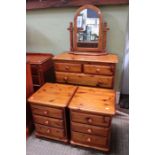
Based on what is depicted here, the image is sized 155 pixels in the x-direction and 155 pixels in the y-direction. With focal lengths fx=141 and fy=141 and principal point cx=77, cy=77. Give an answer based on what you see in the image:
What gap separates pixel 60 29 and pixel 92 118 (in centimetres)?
132

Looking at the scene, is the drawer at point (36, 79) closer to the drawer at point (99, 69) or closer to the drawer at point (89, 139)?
the drawer at point (99, 69)

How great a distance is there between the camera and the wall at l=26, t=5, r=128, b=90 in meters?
1.75

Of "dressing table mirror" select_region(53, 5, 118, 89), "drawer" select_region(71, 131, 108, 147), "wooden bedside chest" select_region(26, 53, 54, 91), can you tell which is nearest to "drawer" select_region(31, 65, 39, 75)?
"wooden bedside chest" select_region(26, 53, 54, 91)

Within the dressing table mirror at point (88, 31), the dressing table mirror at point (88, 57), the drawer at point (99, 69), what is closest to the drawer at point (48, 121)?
the dressing table mirror at point (88, 57)

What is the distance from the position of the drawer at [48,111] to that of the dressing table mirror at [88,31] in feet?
2.72

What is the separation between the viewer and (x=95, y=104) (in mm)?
1304

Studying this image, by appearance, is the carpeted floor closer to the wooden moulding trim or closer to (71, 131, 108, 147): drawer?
(71, 131, 108, 147): drawer

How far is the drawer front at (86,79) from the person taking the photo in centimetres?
162

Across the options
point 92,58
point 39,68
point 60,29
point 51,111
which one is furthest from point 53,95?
point 60,29

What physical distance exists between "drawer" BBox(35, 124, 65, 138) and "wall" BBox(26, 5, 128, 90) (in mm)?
1091

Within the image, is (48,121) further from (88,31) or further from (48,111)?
(88,31)

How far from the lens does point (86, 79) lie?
1680 millimetres
